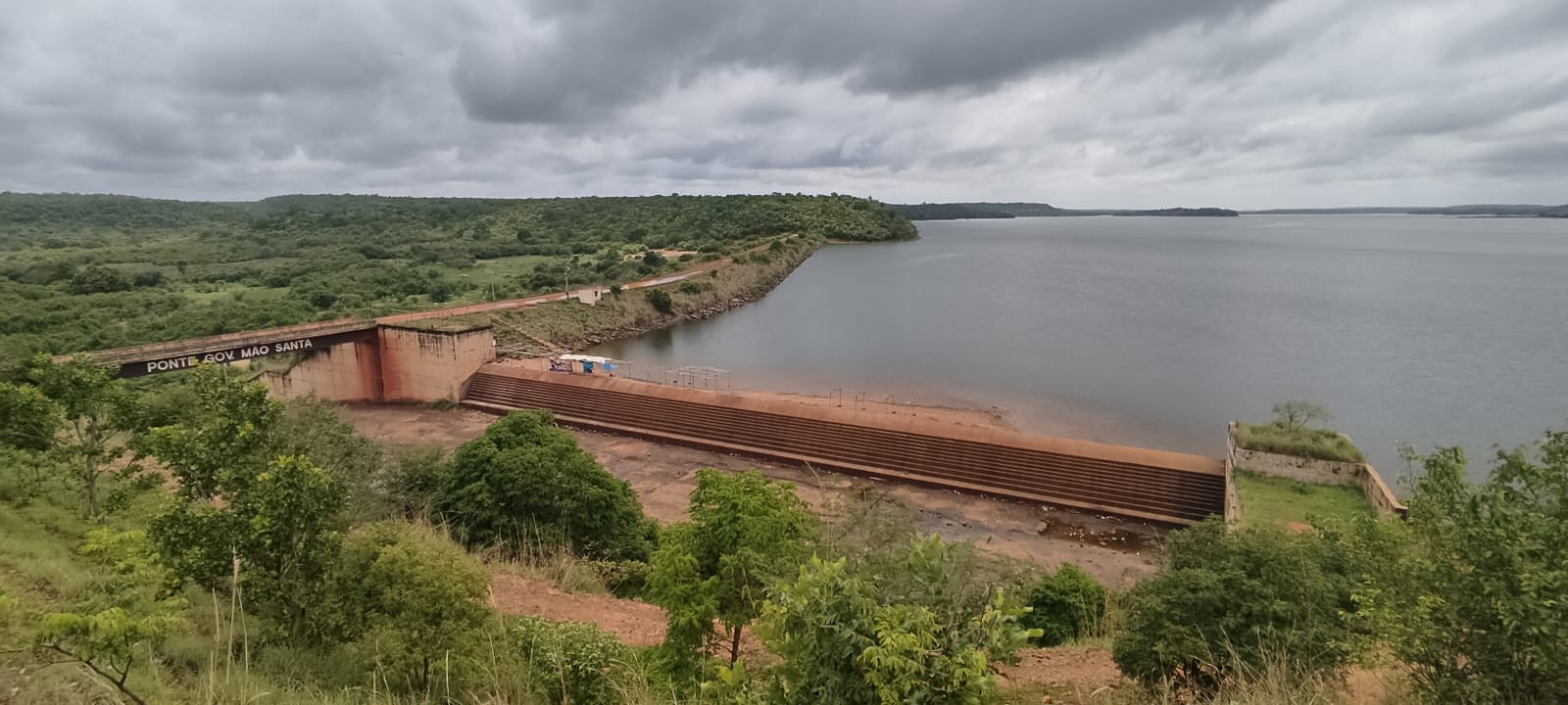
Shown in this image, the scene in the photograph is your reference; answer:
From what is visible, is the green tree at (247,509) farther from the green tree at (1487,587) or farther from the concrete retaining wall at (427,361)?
the concrete retaining wall at (427,361)

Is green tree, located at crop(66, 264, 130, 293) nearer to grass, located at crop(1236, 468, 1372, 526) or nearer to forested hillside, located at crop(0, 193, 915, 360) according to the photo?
forested hillside, located at crop(0, 193, 915, 360)

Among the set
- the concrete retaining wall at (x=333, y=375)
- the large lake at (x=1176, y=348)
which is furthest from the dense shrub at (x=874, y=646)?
the concrete retaining wall at (x=333, y=375)

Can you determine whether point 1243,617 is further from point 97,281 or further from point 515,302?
point 97,281

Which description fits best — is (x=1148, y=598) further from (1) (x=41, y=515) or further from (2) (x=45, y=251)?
(2) (x=45, y=251)

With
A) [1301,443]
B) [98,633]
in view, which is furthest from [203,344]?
[1301,443]

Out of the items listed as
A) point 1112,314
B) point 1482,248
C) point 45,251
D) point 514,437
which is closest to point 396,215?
point 45,251
